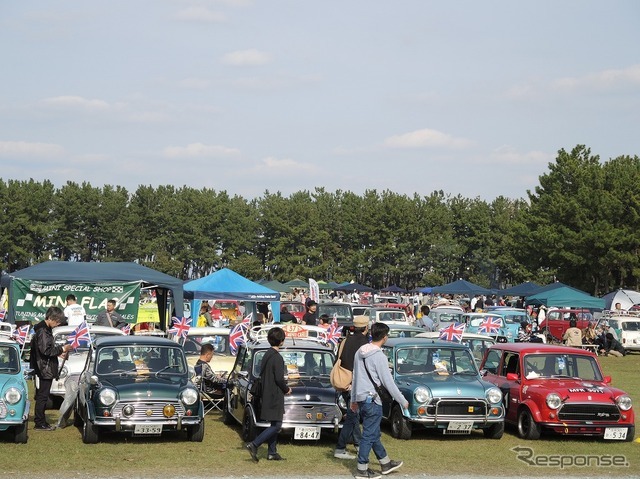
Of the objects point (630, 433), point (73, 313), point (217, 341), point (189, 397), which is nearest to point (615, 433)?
point (630, 433)

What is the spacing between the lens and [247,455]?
12719mm

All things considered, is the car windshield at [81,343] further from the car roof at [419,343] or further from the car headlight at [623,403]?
the car headlight at [623,403]

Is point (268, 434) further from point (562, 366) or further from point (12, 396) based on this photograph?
point (562, 366)

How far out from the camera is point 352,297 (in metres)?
70.3

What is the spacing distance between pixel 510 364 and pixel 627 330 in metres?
24.0

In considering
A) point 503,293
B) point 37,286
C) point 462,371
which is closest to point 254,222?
point 503,293

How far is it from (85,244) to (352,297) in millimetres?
44046

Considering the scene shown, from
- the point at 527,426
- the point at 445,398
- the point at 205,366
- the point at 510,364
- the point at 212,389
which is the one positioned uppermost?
the point at 510,364

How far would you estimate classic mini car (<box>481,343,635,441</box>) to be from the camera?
1409 cm

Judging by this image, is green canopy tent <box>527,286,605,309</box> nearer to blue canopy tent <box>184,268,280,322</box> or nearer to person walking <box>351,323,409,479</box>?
blue canopy tent <box>184,268,280,322</box>

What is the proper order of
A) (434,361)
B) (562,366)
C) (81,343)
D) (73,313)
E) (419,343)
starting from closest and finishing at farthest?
(434,361)
(562,366)
(419,343)
(81,343)
(73,313)

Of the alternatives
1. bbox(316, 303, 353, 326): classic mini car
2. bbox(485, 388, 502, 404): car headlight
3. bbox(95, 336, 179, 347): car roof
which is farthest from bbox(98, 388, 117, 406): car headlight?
bbox(316, 303, 353, 326): classic mini car

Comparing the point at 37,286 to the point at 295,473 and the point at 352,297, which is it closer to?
the point at 295,473

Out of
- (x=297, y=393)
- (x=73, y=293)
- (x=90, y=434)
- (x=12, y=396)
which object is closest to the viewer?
(x=12, y=396)
